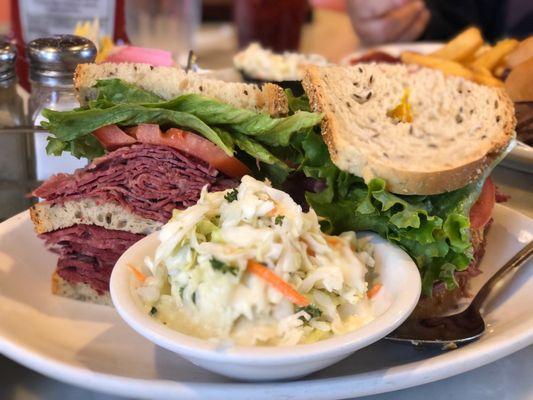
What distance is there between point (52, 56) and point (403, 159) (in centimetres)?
104

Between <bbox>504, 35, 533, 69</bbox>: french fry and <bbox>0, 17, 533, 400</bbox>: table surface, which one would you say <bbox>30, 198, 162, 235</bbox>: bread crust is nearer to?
<bbox>0, 17, 533, 400</bbox>: table surface

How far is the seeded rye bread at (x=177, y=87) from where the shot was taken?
1539 mm

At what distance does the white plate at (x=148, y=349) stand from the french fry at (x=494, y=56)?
Result: 1.16m

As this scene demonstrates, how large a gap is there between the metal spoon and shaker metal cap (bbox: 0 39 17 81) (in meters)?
1.32

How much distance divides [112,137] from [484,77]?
65.6 inches

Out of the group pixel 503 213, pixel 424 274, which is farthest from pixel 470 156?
pixel 503 213

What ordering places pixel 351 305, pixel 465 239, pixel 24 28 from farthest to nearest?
pixel 24 28 < pixel 465 239 < pixel 351 305

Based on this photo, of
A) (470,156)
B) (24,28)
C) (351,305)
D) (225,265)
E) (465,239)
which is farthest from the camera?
(24,28)

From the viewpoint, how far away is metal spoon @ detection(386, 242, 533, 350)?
→ 1284mm

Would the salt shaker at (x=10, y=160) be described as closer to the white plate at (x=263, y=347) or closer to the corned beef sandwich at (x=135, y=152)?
the corned beef sandwich at (x=135, y=152)

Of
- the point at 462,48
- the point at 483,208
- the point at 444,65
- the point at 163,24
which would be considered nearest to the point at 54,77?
the point at 483,208

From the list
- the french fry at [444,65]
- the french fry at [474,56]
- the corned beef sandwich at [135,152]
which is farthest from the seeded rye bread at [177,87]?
the french fry at [474,56]

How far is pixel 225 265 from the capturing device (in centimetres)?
111

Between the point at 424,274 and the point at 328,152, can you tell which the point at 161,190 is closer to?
the point at 328,152
